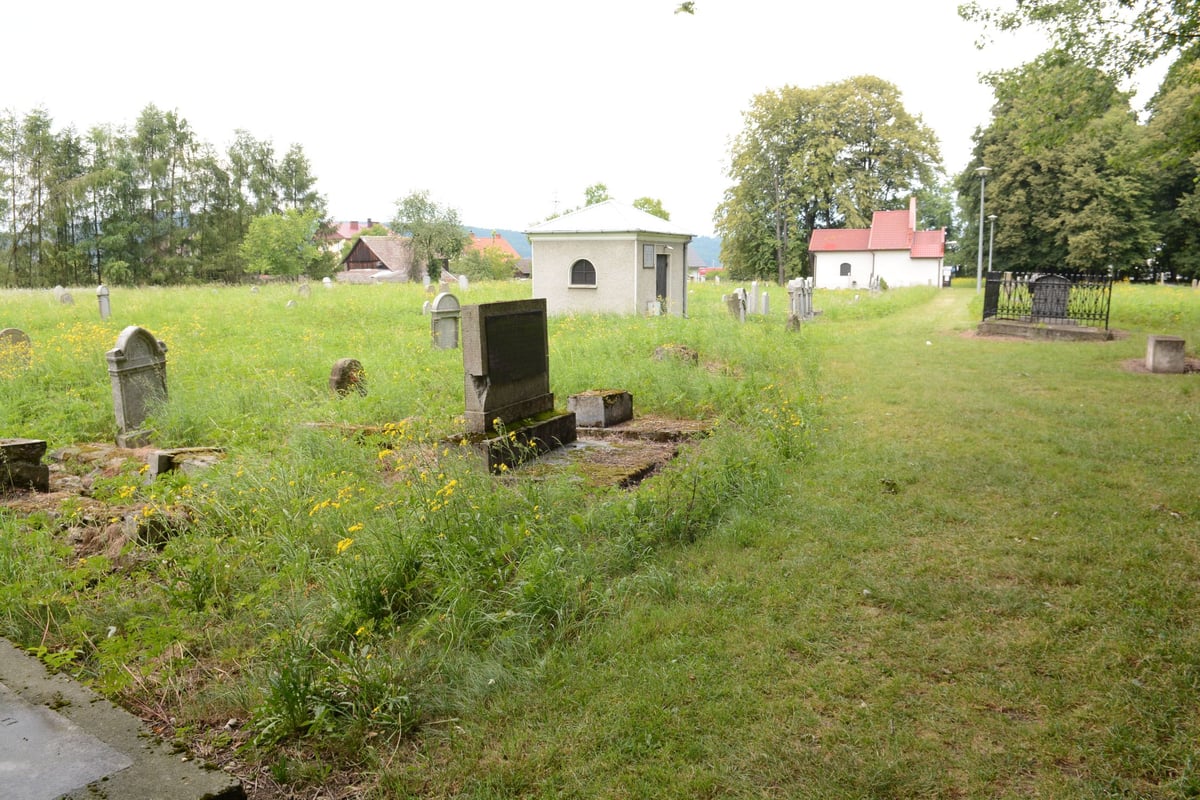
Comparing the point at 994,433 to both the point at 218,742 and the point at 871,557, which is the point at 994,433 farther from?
the point at 218,742

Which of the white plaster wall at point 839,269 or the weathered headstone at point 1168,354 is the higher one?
the white plaster wall at point 839,269

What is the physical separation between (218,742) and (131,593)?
2.05m

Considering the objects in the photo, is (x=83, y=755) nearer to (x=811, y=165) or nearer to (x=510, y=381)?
(x=510, y=381)

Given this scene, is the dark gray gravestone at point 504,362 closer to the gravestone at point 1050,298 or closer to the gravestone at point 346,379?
the gravestone at point 346,379

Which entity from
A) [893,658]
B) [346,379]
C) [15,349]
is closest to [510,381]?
[346,379]

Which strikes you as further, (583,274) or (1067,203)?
(1067,203)

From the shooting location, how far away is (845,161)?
52156 millimetres

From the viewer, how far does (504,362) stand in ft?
25.1

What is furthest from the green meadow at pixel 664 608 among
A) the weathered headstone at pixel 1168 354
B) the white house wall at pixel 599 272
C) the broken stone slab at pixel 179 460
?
the white house wall at pixel 599 272

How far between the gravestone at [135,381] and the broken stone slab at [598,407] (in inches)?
202

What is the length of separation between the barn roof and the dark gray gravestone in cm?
1360

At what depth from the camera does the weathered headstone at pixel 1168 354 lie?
11.7 meters

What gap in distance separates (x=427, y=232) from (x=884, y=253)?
3605cm

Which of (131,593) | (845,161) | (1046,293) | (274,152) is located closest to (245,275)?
(274,152)
